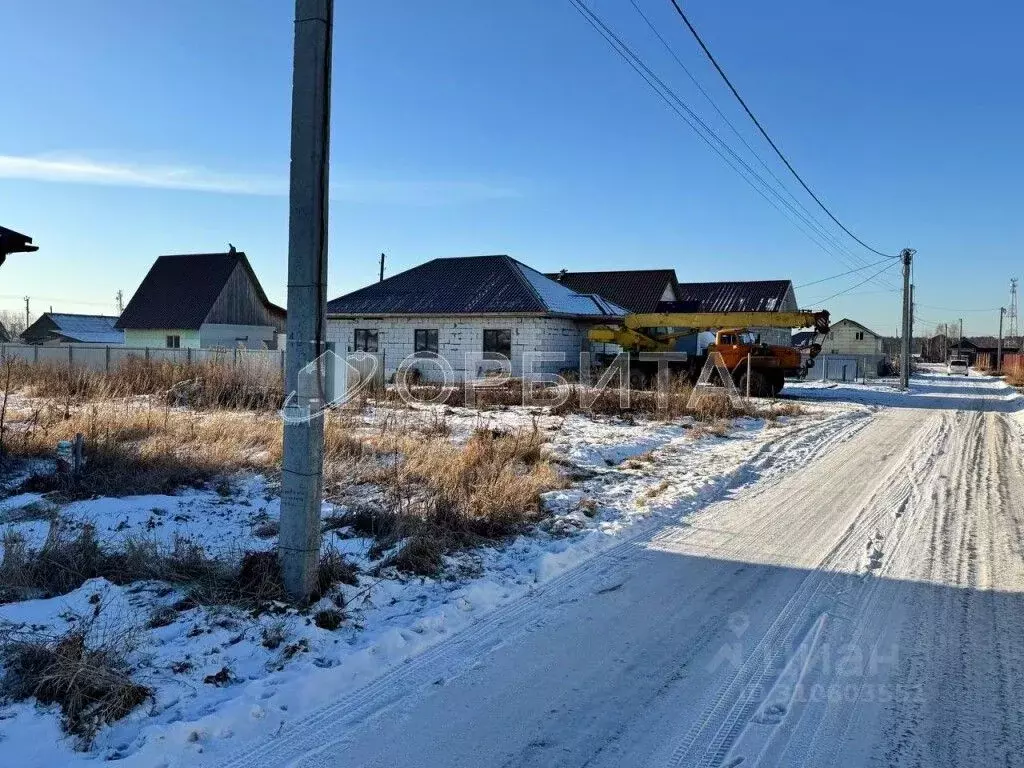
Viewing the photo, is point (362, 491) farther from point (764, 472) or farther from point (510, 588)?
point (764, 472)

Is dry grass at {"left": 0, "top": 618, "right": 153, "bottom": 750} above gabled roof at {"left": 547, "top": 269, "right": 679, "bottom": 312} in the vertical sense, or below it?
below

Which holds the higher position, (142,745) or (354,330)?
(354,330)

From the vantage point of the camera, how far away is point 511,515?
671 cm

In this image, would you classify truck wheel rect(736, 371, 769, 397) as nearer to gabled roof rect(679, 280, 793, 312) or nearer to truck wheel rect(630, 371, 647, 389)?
truck wheel rect(630, 371, 647, 389)

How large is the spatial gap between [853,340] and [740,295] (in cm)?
3121

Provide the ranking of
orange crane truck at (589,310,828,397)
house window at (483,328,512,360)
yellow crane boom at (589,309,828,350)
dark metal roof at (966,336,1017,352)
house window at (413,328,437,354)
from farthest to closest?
dark metal roof at (966,336,1017,352)
house window at (413,328,437,354)
house window at (483,328,512,360)
orange crane truck at (589,310,828,397)
yellow crane boom at (589,309,828,350)

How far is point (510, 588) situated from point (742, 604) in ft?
5.15

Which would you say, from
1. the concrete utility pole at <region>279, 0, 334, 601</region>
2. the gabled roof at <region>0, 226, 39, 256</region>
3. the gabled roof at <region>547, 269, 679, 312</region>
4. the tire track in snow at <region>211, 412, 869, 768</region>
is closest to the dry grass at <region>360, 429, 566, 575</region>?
the tire track in snow at <region>211, 412, 869, 768</region>

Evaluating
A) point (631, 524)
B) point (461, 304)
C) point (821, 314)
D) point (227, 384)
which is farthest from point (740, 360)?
point (631, 524)

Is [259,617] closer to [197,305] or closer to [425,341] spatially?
[425,341]

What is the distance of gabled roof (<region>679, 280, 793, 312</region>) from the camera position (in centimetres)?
4416

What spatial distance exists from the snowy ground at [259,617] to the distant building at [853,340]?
224 feet

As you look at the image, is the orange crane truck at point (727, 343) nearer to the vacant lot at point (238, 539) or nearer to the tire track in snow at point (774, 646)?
the vacant lot at point (238, 539)

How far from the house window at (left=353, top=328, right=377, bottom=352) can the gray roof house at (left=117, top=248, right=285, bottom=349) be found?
31.4ft
